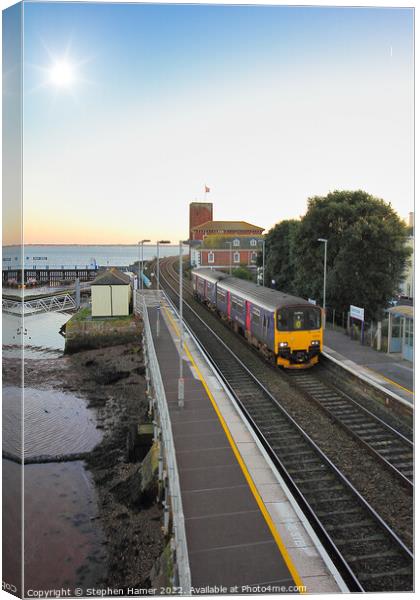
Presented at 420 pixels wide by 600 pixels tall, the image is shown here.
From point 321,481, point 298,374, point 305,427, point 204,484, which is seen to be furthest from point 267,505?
point 298,374

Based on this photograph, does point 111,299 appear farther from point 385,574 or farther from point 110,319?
point 385,574

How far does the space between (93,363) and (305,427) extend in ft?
67.9

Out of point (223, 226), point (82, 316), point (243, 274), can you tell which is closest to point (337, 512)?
point (82, 316)

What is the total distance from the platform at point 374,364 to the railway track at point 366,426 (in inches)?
51.8

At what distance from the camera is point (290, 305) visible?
21.4 metres

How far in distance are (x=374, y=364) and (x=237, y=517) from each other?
13939 mm

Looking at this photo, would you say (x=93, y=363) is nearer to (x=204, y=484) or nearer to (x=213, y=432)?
(x=213, y=432)

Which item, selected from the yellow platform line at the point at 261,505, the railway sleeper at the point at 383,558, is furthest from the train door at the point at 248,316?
the railway sleeper at the point at 383,558

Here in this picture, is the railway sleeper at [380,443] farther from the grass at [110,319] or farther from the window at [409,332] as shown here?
the grass at [110,319]

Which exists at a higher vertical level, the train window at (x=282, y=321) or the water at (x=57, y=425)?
the train window at (x=282, y=321)

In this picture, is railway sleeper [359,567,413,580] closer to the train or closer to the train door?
the train

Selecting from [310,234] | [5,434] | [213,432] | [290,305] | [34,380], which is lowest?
[34,380]

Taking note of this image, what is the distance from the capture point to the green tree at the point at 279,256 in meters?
45.3

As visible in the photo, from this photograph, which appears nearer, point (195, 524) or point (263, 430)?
point (195, 524)
